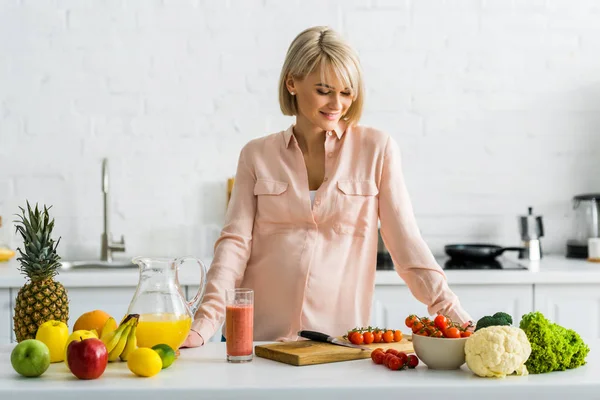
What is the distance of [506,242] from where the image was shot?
4000mm

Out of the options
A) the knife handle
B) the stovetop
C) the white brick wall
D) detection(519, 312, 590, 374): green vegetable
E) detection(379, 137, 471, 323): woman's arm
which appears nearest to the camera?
detection(519, 312, 590, 374): green vegetable

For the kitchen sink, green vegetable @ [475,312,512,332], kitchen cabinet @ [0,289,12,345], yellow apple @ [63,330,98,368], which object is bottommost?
kitchen cabinet @ [0,289,12,345]

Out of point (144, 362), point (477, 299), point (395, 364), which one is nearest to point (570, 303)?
point (477, 299)

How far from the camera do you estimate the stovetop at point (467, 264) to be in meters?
3.46

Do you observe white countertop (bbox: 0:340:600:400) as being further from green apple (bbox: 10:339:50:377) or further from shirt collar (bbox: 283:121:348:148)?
shirt collar (bbox: 283:121:348:148)

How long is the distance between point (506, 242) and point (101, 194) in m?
1.99

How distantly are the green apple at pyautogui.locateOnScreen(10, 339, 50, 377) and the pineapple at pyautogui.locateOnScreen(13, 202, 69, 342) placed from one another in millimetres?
242

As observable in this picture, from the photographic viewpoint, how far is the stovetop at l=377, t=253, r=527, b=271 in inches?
136

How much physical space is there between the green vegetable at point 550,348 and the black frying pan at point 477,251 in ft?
6.05

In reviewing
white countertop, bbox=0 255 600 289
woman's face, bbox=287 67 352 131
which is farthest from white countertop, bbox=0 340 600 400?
white countertop, bbox=0 255 600 289

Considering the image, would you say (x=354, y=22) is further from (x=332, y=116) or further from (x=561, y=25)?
(x=332, y=116)

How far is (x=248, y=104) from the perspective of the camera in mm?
3926

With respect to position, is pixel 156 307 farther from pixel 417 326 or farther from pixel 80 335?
pixel 417 326

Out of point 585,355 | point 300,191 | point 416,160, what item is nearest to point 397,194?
point 300,191
